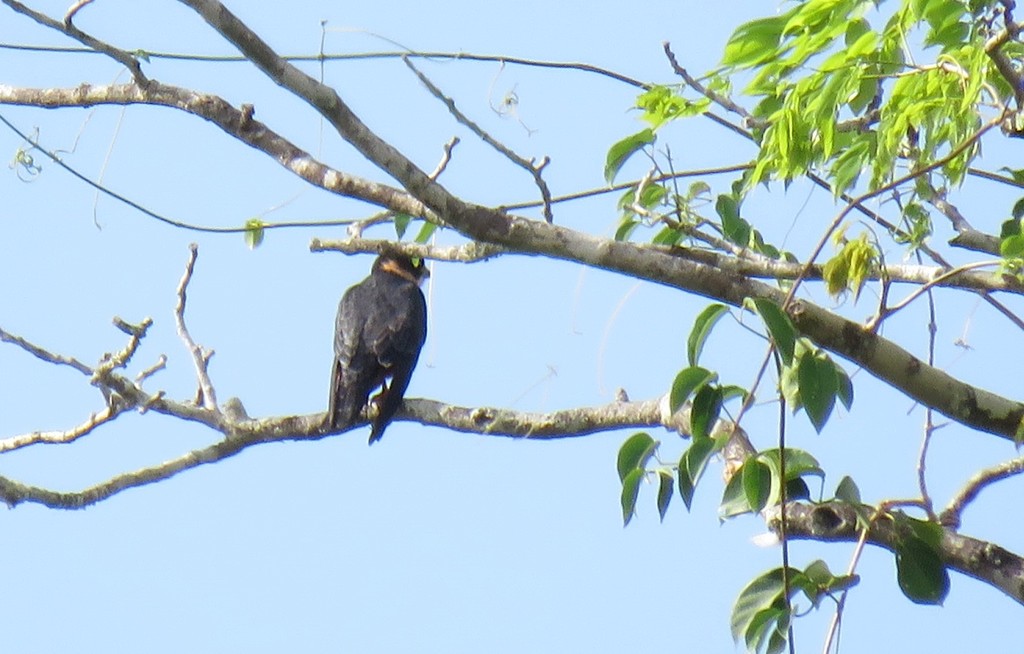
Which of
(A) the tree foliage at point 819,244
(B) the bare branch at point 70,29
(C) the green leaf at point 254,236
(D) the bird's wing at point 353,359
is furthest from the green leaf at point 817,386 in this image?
(D) the bird's wing at point 353,359

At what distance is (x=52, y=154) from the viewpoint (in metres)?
4.26

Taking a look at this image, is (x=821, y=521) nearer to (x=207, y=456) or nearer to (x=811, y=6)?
(x=811, y=6)

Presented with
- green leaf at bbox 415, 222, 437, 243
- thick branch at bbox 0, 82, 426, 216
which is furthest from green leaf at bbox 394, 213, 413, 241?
thick branch at bbox 0, 82, 426, 216

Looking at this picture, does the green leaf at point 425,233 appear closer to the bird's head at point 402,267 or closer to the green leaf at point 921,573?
the green leaf at point 921,573

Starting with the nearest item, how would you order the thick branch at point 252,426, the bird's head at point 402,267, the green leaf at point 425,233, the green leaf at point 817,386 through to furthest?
1. the green leaf at point 817,386
2. the thick branch at point 252,426
3. the green leaf at point 425,233
4. the bird's head at point 402,267

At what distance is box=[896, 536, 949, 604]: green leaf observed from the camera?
3.21 metres

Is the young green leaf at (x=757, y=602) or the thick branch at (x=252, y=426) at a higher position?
the thick branch at (x=252, y=426)

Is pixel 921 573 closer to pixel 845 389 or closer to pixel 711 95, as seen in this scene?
pixel 845 389

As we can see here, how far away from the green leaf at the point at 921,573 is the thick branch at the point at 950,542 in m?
0.16

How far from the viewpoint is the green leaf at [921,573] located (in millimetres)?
3209

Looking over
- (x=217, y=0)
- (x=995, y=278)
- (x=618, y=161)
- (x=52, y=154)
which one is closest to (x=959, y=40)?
(x=995, y=278)

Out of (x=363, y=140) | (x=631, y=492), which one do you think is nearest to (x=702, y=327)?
(x=631, y=492)

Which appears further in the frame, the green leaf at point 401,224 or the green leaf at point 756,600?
the green leaf at point 401,224

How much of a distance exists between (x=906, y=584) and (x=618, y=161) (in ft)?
6.03
